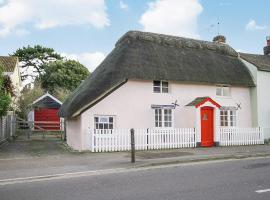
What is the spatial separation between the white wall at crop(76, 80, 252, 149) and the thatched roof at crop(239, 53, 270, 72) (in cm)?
375

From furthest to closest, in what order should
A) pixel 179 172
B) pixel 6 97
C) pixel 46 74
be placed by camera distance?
pixel 46 74 → pixel 6 97 → pixel 179 172

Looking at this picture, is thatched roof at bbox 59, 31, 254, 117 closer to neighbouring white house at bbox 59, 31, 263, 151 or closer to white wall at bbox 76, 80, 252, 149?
neighbouring white house at bbox 59, 31, 263, 151

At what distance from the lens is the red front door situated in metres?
20.2

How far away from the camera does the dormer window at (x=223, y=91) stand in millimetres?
22759

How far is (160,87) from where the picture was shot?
20500 millimetres

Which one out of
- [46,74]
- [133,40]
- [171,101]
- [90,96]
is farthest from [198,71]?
[46,74]

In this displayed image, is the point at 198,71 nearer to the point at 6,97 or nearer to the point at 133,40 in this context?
the point at 133,40

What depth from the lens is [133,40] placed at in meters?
21.5

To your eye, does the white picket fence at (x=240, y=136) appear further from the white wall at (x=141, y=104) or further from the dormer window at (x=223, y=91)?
the dormer window at (x=223, y=91)

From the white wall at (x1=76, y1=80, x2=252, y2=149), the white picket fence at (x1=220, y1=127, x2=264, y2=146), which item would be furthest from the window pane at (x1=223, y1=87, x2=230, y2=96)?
the white picket fence at (x1=220, y1=127, x2=264, y2=146)

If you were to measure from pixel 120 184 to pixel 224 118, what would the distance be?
1466 cm

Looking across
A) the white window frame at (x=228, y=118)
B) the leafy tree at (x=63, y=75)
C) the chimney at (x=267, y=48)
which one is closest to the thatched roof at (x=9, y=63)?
the leafy tree at (x=63, y=75)

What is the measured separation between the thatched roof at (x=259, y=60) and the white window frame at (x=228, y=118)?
3.55 m

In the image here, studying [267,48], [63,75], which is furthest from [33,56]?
[267,48]
